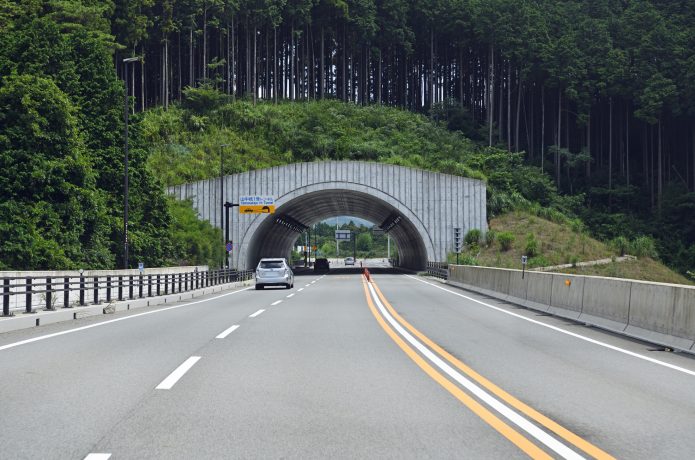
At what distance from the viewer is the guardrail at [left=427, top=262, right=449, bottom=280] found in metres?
43.3

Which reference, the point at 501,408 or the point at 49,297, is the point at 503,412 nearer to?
the point at 501,408

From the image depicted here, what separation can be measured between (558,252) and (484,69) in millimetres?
47082

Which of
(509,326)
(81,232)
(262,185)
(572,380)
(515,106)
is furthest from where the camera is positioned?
(515,106)

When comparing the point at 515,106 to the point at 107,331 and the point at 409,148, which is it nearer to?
the point at 409,148

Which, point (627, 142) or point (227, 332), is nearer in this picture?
point (227, 332)

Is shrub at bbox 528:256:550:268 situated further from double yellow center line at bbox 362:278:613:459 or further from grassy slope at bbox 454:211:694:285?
double yellow center line at bbox 362:278:613:459

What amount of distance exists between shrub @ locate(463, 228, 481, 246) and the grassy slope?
95 centimetres

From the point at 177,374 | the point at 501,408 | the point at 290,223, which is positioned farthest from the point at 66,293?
the point at 290,223

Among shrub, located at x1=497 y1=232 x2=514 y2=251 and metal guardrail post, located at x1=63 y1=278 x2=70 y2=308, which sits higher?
shrub, located at x1=497 y1=232 x2=514 y2=251

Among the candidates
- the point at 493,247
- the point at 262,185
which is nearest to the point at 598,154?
the point at 493,247

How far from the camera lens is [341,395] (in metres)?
7.52

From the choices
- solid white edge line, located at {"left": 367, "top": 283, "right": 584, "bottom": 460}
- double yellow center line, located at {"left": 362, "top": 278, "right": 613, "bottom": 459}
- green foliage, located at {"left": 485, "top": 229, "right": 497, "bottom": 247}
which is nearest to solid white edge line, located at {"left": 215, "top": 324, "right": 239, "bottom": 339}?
double yellow center line, located at {"left": 362, "top": 278, "right": 613, "bottom": 459}

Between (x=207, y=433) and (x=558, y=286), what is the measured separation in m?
14.4

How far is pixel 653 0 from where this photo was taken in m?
82.1
